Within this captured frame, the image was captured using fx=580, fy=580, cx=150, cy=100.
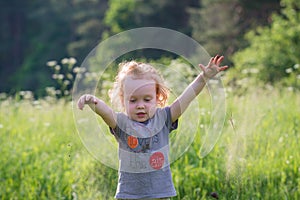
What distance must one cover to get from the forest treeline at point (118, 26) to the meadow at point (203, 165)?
12.8 meters

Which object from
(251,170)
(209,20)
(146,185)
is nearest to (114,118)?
(146,185)

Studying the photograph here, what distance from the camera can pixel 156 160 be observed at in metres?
2.96

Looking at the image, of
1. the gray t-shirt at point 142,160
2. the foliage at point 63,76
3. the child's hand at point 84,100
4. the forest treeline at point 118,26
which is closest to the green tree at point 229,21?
the forest treeline at point 118,26

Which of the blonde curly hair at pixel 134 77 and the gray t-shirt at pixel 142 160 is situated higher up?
the blonde curly hair at pixel 134 77

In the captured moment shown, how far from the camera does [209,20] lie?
28.1 meters

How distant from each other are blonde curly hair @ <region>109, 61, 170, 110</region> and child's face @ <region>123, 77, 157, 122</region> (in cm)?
3

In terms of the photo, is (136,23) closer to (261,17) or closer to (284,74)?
(261,17)

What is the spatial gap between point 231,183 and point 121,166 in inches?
47.5

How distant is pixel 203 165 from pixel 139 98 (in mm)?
1660

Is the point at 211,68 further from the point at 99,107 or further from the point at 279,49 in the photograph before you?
the point at 279,49

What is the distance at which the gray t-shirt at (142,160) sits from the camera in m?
2.95

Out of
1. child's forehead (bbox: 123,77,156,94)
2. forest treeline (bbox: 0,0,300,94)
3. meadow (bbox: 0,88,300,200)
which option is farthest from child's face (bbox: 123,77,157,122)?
forest treeline (bbox: 0,0,300,94)

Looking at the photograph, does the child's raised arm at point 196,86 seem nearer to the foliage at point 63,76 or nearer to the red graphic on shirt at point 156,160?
the red graphic on shirt at point 156,160

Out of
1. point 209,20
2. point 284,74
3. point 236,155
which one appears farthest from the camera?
point 209,20
